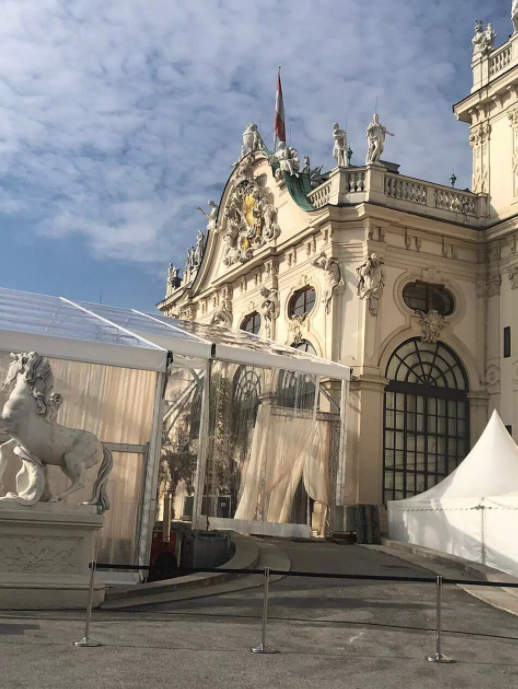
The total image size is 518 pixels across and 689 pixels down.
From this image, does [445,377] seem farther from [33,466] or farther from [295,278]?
[33,466]

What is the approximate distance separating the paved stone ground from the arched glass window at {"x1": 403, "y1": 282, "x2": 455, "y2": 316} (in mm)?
12900

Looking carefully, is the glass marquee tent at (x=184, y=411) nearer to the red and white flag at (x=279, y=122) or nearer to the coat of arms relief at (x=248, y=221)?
the coat of arms relief at (x=248, y=221)

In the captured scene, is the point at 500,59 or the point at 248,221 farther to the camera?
the point at 248,221

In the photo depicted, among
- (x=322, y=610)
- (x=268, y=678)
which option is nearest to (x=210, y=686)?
(x=268, y=678)

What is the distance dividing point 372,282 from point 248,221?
7345mm

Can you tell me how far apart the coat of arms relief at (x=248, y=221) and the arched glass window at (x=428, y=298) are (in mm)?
5024

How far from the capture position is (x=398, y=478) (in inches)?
850

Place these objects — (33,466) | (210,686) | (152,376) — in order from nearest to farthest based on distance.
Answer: (210,686)
(33,466)
(152,376)

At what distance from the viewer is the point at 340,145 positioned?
2358 cm

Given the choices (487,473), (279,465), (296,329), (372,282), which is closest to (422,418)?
(372,282)

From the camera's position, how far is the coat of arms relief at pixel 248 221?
85.9 ft

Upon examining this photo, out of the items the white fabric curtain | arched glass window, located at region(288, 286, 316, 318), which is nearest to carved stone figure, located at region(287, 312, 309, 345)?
arched glass window, located at region(288, 286, 316, 318)

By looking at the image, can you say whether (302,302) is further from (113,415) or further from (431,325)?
(113,415)

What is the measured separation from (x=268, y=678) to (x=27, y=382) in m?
4.78
